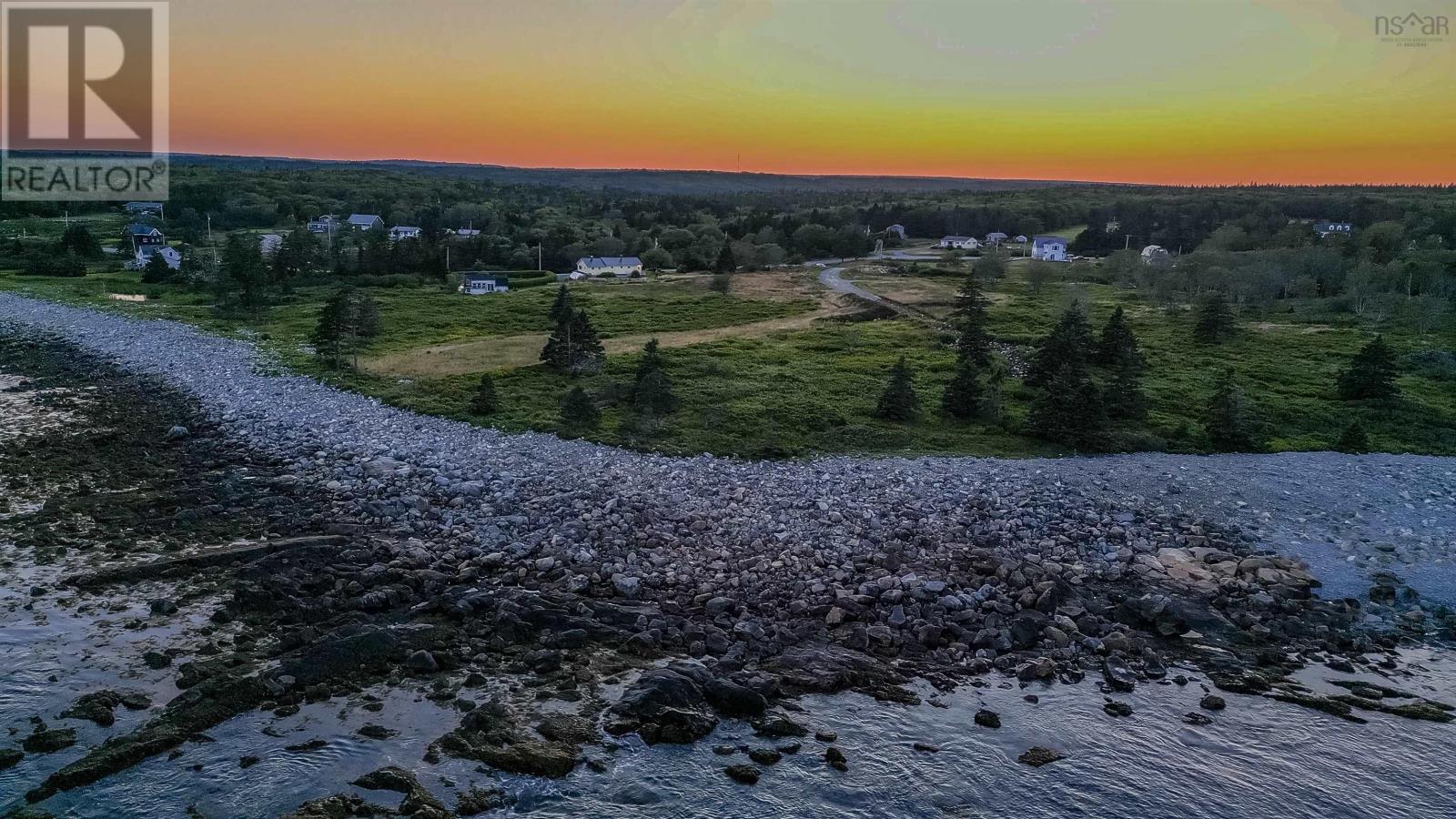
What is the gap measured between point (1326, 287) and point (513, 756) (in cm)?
8851

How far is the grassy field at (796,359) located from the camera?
1359 inches

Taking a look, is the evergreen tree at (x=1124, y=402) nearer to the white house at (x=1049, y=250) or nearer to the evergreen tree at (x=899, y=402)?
the evergreen tree at (x=899, y=402)

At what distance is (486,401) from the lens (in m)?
35.3

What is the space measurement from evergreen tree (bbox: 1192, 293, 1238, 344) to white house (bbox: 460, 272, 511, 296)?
5463 centimetres

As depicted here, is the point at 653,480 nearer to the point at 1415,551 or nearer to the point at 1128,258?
the point at 1415,551

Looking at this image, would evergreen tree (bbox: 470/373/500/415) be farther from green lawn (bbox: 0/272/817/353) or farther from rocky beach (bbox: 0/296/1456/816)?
green lawn (bbox: 0/272/817/353)

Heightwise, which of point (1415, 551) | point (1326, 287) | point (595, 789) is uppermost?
point (1326, 287)

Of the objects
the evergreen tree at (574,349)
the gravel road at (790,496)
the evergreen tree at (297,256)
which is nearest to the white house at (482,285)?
the evergreen tree at (297,256)

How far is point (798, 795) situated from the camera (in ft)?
46.8

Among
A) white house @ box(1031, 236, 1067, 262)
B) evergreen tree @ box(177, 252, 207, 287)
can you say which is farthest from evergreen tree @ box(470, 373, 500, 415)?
white house @ box(1031, 236, 1067, 262)

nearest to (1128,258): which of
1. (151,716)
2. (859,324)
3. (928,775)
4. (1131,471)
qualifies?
(859,324)

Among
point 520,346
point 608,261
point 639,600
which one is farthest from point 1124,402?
point 608,261

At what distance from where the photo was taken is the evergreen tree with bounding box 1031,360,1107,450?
33406 mm

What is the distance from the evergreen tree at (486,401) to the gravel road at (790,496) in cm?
186
